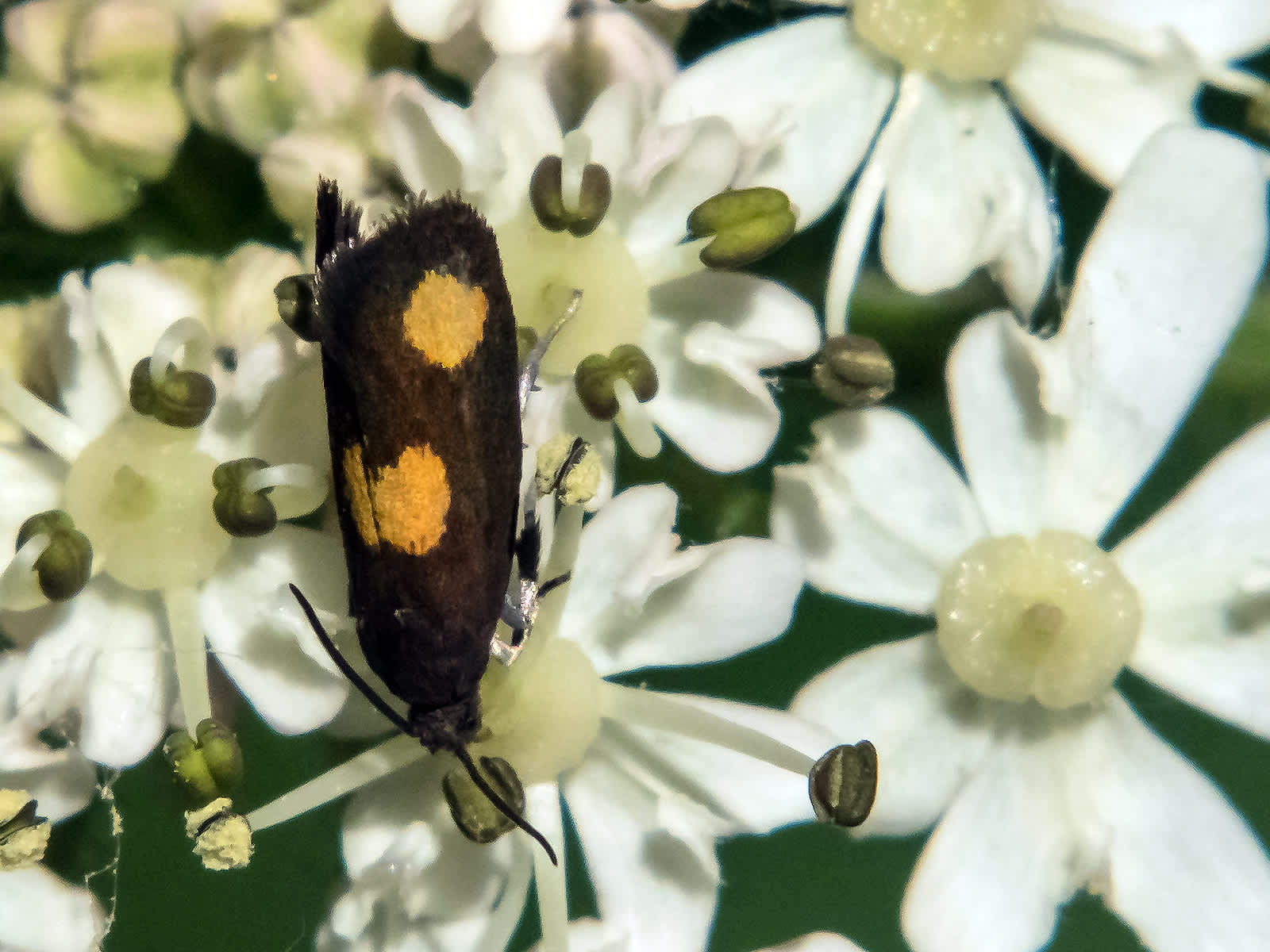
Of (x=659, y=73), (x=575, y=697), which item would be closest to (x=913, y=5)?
(x=659, y=73)

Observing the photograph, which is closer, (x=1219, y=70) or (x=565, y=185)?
(x=565, y=185)

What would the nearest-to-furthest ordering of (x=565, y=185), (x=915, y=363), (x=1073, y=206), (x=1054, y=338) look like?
1. (x=565, y=185)
2. (x=1054, y=338)
3. (x=915, y=363)
4. (x=1073, y=206)

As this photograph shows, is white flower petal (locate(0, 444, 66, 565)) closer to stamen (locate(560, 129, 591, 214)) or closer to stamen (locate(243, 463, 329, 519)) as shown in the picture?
stamen (locate(243, 463, 329, 519))

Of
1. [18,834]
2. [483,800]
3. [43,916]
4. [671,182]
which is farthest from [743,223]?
[43,916]

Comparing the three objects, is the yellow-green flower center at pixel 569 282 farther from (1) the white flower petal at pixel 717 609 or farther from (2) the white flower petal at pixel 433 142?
(1) the white flower petal at pixel 717 609

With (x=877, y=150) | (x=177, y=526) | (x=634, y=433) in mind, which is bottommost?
(x=177, y=526)

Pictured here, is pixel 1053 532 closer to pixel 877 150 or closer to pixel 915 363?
pixel 915 363

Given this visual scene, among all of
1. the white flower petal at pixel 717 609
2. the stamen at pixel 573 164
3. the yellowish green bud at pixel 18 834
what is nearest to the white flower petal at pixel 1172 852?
the white flower petal at pixel 717 609

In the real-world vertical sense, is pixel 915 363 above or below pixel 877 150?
below
